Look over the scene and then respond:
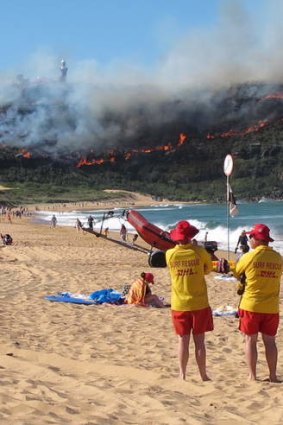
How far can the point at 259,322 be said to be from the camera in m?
5.25

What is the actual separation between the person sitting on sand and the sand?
0.27 metres

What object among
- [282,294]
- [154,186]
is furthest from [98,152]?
[282,294]

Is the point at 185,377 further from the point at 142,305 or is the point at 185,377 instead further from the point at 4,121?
the point at 4,121

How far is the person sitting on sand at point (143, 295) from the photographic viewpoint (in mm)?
9852

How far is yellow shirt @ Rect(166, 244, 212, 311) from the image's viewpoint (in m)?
5.23

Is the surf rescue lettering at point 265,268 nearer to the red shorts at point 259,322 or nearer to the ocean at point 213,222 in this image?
the red shorts at point 259,322

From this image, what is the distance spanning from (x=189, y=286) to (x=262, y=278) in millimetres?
667

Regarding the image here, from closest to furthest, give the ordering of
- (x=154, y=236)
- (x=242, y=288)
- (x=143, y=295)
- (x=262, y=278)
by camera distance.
→ (x=262, y=278) → (x=242, y=288) → (x=143, y=295) → (x=154, y=236)

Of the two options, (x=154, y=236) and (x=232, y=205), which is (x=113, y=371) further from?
(x=154, y=236)

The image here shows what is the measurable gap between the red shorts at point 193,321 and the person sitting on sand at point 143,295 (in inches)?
177

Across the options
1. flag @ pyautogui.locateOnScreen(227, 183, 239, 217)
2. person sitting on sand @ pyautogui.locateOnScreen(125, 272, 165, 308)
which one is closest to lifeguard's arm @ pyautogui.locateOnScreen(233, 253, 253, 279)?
person sitting on sand @ pyautogui.locateOnScreen(125, 272, 165, 308)

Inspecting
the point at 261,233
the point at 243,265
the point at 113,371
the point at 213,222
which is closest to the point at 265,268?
the point at 243,265

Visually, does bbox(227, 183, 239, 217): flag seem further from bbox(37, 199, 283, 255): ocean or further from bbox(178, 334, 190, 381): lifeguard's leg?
bbox(178, 334, 190, 381): lifeguard's leg

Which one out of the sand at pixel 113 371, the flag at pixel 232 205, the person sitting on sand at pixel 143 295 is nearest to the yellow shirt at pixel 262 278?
the sand at pixel 113 371
